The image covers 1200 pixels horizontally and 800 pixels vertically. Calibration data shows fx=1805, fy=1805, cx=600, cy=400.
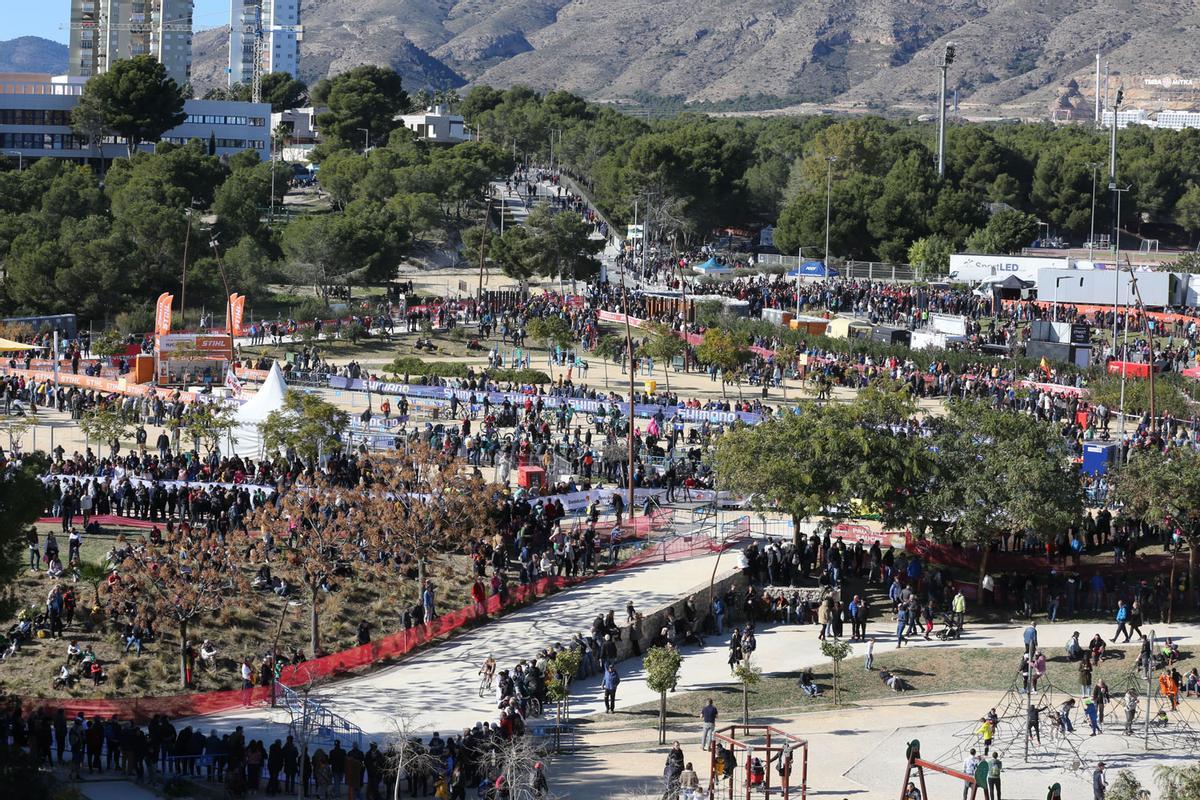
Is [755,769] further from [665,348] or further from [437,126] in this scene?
[437,126]

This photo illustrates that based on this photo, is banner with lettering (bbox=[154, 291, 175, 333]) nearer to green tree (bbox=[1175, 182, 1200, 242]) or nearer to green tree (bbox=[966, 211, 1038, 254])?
green tree (bbox=[966, 211, 1038, 254])

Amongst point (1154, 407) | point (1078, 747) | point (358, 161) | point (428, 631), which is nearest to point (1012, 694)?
point (1078, 747)

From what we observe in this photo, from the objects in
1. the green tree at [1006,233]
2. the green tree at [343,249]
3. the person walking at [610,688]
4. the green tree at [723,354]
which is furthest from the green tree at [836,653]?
the green tree at [1006,233]

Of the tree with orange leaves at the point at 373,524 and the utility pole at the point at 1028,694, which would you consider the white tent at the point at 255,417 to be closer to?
the tree with orange leaves at the point at 373,524

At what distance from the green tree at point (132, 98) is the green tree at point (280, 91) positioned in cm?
4103

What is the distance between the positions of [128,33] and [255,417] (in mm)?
117695

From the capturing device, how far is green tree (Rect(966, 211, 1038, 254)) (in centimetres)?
8912

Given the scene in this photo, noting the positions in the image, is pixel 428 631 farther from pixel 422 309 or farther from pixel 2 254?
pixel 2 254

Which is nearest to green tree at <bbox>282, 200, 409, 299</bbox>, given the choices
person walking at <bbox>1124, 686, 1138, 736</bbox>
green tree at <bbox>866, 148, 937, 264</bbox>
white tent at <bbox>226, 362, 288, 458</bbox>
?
green tree at <bbox>866, 148, 937, 264</bbox>

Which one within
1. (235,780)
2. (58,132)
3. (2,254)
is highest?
(58,132)

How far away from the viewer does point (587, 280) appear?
78625 mm

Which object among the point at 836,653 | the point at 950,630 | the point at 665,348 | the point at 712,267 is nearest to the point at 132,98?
the point at 712,267

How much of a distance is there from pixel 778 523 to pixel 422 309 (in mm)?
33864

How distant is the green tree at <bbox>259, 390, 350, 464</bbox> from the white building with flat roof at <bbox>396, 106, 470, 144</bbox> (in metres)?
85.3
